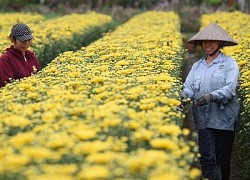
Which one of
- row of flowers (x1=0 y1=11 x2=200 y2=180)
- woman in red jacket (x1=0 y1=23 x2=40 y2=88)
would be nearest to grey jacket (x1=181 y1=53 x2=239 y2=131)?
row of flowers (x1=0 y1=11 x2=200 y2=180)

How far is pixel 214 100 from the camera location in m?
4.65

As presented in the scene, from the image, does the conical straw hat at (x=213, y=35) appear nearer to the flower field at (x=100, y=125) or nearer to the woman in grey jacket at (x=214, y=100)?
the woman in grey jacket at (x=214, y=100)

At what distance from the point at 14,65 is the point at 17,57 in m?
0.11

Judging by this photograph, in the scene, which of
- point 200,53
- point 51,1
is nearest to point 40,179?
point 200,53

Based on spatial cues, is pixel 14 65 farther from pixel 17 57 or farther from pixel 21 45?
pixel 21 45

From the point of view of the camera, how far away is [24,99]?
13.3ft

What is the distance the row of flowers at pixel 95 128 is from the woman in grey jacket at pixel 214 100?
456mm

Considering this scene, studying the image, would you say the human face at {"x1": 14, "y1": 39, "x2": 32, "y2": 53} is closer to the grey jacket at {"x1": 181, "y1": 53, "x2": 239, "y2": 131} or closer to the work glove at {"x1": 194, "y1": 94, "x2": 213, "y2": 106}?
the grey jacket at {"x1": 181, "y1": 53, "x2": 239, "y2": 131}

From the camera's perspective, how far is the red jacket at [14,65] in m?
5.78

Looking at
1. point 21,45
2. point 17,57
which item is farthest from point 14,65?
point 21,45

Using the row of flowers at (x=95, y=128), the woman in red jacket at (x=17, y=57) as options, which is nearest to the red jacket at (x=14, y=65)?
the woman in red jacket at (x=17, y=57)

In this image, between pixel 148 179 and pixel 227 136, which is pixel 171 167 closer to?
pixel 148 179

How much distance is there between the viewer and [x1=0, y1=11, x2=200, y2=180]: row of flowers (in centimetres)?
261

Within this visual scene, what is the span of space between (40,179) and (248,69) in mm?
3605
